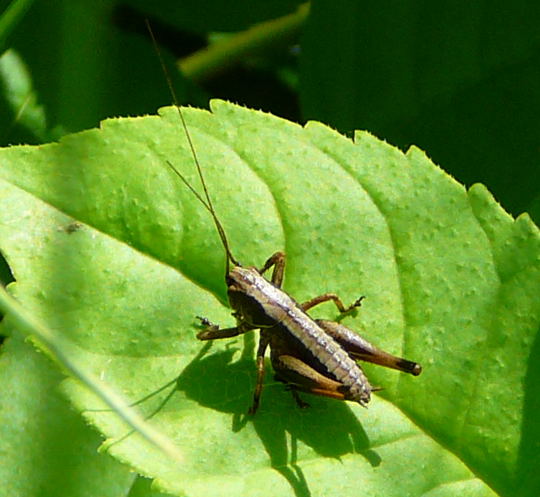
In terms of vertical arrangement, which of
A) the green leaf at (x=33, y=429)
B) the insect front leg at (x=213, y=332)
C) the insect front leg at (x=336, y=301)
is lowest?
the green leaf at (x=33, y=429)

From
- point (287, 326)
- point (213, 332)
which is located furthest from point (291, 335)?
point (213, 332)

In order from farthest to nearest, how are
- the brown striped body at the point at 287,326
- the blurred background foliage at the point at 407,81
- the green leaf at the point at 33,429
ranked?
the blurred background foliage at the point at 407,81 < the brown striped body at the point at 287,326 < the green leaf at the point at 33,429

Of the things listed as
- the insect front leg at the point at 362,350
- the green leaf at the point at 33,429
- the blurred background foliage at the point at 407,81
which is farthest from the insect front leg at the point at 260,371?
the blurred background foliage at the point at 407,81

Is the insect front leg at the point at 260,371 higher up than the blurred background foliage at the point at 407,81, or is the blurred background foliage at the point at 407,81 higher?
A: the blurred background foliage at the point at 407,81

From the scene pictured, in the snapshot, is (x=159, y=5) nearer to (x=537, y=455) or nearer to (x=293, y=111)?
(x=293, y=111)

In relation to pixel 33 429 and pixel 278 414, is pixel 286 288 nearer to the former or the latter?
pixel 278 414

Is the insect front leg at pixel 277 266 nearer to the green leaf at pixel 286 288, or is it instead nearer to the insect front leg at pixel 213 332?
the green leaf at pixel 286 288

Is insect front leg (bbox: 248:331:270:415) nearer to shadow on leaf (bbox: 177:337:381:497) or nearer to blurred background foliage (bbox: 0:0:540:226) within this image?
shadow on leaf (bbox: 177:337:381:497)

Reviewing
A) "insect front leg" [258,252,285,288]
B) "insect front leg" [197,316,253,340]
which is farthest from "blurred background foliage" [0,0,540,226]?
"insect front leg" [197,316,253,340]
